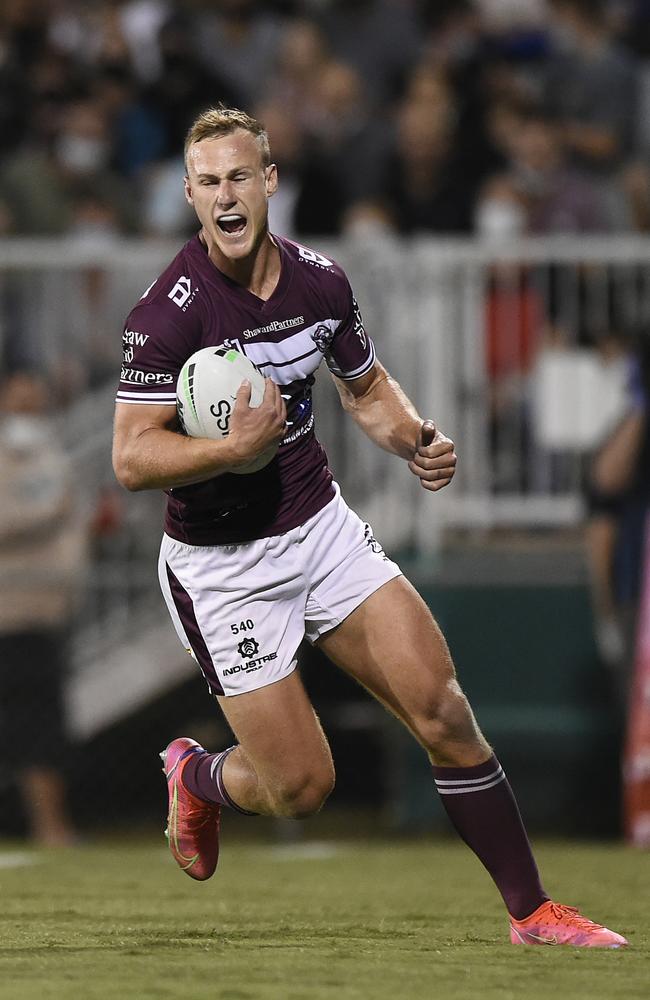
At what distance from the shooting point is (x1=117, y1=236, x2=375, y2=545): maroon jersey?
5.61 metres

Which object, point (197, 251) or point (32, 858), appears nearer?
point (197, 251)

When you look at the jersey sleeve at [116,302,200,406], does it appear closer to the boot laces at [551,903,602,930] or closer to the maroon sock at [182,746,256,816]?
the maroon sock at [182,746,256,816]

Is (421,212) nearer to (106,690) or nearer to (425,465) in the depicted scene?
(106,690)

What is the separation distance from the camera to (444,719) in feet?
18.6

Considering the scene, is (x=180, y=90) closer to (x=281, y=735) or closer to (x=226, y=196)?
(x=226, y=196)

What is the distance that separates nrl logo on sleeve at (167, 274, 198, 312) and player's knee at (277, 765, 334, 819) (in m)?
1.49

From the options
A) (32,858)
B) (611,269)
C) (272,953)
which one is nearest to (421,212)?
(611,269)

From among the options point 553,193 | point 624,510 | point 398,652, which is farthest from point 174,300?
point 553,193

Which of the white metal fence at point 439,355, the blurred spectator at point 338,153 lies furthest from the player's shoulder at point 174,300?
the blurred spectator at point 338,153

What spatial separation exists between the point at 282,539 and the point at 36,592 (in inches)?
182

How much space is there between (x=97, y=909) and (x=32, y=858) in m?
2.80

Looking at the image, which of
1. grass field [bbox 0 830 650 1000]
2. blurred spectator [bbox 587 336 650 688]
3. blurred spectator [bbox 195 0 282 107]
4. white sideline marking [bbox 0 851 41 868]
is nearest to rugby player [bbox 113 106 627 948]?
grass field [bbox 0 830 650 1000]

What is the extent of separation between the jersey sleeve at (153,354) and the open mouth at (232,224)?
304 millimetres

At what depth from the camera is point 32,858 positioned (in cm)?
941
